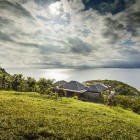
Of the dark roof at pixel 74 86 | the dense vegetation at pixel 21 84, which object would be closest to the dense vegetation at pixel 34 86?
the dense vegetation at pixel 21 84

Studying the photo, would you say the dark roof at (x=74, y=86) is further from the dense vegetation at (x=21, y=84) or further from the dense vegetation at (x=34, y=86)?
the dense vegetation at (x=21, y=84)

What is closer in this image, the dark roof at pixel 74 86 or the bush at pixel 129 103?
the bush at pixel 129 103

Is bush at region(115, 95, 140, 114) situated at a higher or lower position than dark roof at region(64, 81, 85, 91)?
lower

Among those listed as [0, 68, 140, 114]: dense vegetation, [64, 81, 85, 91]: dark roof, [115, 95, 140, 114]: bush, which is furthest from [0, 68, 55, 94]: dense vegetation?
[115, 95, 140, 114]: bush

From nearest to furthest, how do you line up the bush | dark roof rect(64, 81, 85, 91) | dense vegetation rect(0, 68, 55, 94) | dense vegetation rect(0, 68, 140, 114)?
the bush → dense vegetation rect(0, 68, 140, 114) → dense vegetation rect(0, 68, 55, 94) → dark roof rect(64, 81, 85, 91)

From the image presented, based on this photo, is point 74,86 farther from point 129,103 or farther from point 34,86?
point 129,103

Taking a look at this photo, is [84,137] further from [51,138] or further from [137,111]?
[137,111]

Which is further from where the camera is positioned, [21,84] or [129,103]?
[21,84]

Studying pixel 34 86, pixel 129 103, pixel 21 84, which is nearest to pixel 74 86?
pixel 34 86

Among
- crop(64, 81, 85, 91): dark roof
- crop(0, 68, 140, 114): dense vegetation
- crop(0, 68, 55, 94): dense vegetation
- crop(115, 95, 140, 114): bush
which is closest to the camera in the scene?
crop(115, 95, 140, 114): bush

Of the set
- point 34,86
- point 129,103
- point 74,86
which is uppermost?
point 34,86

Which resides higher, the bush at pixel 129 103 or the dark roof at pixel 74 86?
the dark roof at pixel 74 86

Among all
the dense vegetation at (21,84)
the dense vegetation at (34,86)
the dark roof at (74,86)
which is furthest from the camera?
the dark roof at (74,86)

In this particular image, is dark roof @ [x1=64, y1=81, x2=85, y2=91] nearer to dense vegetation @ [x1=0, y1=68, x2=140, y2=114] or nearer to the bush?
dense vegetation @ [x1=0, y1=68, x2=140, y2=114]
